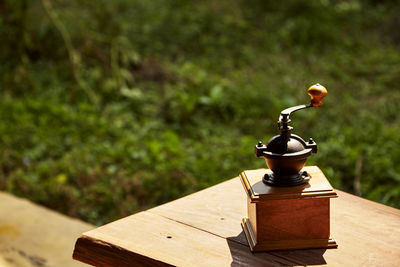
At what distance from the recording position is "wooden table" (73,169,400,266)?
1.65 meters

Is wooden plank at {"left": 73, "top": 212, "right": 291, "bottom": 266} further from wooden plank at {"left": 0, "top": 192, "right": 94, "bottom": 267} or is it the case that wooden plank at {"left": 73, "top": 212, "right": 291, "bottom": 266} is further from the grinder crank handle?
wooden plank at {"left": 0, "top": 192, "right": 94, "bottom": 267}

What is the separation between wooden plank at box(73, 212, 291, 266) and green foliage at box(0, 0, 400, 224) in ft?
6.53

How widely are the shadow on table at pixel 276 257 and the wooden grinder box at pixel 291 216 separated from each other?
0.02m

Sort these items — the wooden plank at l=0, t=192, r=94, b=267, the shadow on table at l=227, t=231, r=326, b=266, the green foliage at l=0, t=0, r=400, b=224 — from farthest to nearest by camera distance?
the green foliage at l=0, t=0, r=400, b=224, the wooden plank at l=0, t=192, r=94, b=267, the shadow on table at l=227, t=231, r=326, b=266

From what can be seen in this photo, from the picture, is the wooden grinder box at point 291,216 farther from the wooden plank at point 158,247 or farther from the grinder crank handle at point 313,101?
the grinder crank handle at point 313,101

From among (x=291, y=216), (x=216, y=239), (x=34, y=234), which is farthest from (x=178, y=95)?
(x=291, y=216)

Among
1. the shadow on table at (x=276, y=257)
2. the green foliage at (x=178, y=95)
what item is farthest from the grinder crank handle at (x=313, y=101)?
the green foliage at (x=178, y=95)

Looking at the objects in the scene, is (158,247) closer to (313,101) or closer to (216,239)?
(216,239)

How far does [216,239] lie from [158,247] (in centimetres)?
19

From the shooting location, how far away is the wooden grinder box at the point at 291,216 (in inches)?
65.4

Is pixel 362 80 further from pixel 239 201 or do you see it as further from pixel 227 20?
pixel 239 201

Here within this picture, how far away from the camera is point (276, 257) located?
1.66m

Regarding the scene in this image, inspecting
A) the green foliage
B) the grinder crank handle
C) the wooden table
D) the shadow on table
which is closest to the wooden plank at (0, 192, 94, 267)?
the green foliage

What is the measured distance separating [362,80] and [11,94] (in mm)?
3658
